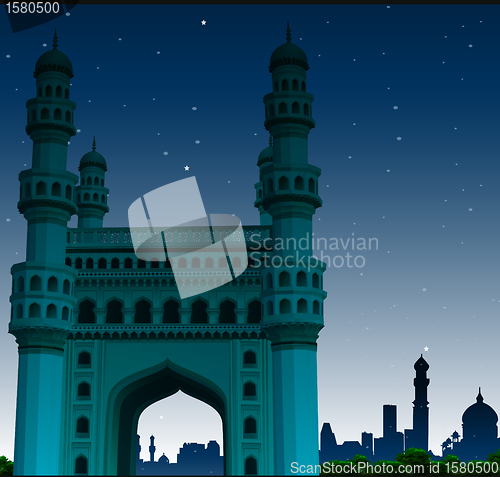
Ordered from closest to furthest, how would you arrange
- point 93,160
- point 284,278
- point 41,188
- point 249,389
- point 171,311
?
1. point 284,278
2. point 41,188
3. point 249,389
4. point 171,311
5. point 93,160

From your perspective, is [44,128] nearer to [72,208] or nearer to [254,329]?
[72,208]

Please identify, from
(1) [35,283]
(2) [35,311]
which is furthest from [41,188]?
(2) [35,311]

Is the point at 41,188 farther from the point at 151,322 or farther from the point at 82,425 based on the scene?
the point at 82,425

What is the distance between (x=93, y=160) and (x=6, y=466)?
717 inches

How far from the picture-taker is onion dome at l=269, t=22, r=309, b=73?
3853 centimetres

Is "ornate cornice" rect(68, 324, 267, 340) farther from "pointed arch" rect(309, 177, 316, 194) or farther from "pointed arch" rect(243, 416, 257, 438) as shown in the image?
"pointed arch" rect(309, 177, 316, 194)

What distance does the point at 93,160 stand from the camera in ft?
163

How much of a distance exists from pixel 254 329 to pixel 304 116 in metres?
10.8

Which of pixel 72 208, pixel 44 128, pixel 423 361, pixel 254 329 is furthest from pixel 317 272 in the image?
pixel 423 361

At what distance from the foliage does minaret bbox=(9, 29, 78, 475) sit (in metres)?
4.51

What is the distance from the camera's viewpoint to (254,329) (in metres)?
41.1

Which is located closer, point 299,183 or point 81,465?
point 299,183

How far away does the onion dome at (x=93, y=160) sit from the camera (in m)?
49.7

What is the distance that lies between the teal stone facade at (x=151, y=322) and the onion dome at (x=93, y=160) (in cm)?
738
